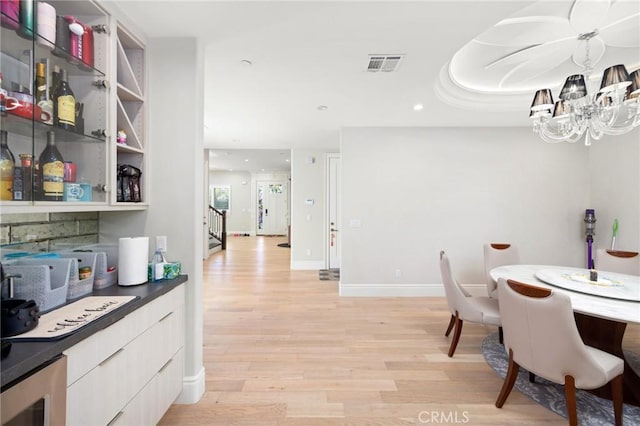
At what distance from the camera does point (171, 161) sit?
6.28 ft

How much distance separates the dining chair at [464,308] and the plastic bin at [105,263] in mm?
2707

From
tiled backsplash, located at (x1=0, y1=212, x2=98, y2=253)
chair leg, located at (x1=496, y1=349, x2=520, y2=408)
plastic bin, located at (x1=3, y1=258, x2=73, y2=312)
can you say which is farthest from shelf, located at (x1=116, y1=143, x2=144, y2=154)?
chair leg, located at (x1=496, y1=349, x2=520, y2=408)

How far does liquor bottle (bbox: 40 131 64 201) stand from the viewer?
1.25 meters

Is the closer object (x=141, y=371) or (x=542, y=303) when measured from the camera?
(x=141, y=371)

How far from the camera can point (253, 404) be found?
74.9 inches

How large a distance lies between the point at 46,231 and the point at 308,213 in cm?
460

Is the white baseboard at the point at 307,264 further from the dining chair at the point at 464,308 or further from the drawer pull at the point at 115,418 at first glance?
the drawer pull at the point at 115,418

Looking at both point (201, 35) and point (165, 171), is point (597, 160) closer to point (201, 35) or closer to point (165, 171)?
point (201, 35)

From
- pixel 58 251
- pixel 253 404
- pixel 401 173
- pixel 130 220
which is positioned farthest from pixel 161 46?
pixel 401 173

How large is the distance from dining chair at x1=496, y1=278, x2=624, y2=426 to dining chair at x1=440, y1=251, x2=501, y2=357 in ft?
1.78

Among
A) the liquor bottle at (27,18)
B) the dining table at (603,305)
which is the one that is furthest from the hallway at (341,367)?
the liquor bottle at (27,18)

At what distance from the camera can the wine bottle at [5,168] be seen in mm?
1097

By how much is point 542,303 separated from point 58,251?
2.91 metres

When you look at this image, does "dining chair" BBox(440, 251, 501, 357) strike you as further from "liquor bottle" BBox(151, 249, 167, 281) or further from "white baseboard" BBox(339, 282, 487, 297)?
"liquor bottle" BBox(151, 249, 167, 281)
